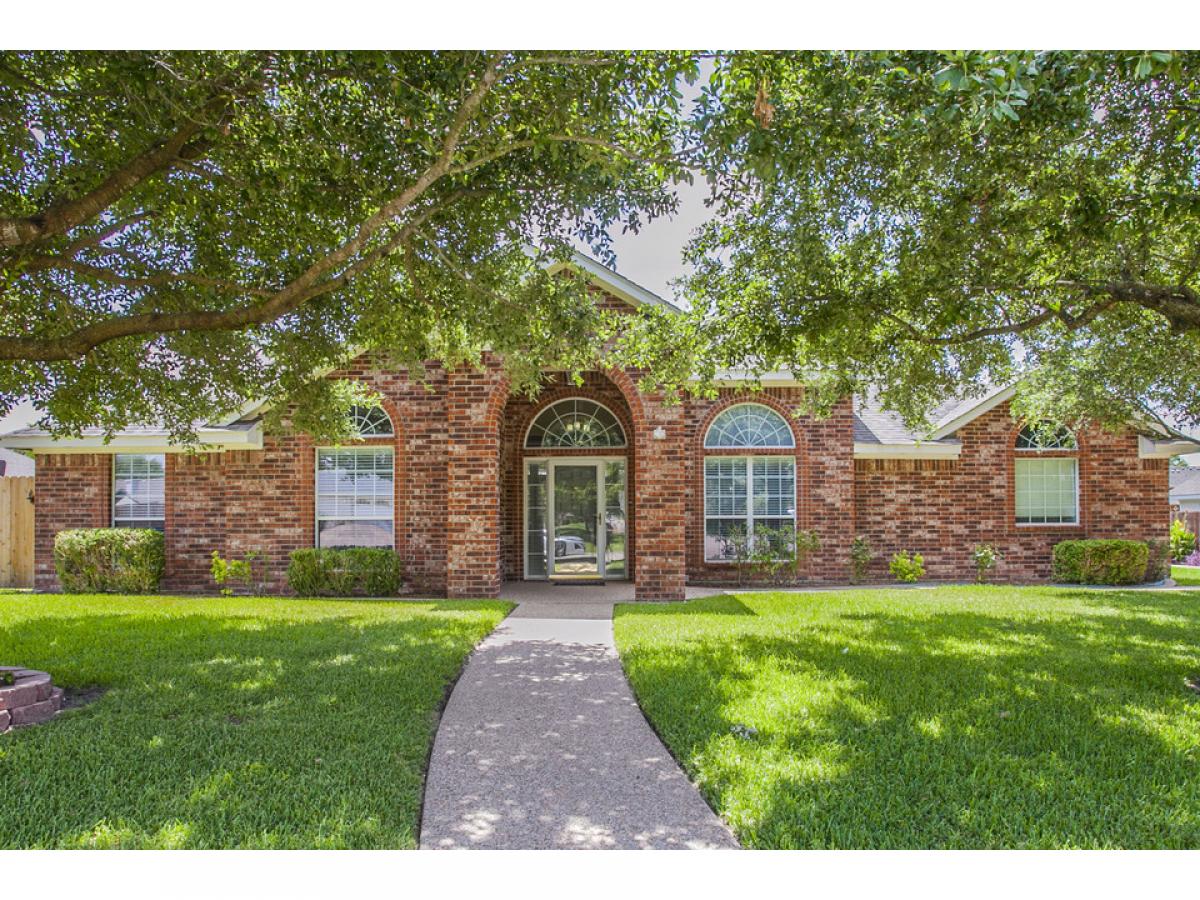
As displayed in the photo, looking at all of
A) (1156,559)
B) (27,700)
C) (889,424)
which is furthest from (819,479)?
(27,700)

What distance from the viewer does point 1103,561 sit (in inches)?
529

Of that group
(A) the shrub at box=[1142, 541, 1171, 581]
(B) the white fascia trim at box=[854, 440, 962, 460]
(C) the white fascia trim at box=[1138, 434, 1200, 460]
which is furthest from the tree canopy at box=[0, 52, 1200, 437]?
(A) the shrub at box=[1142, 541, 1171, 581]

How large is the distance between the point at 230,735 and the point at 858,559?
11329 millimetres

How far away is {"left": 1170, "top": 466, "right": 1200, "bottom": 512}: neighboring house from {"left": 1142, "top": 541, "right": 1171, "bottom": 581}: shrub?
1627cm

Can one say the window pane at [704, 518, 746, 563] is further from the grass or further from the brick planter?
the brick planter

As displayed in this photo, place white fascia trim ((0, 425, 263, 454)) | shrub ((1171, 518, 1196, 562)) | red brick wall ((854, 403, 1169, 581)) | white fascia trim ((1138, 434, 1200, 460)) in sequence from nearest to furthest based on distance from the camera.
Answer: white fascia trim ((0, 425, 263, 454)) < white fascia trim ((1138, 434, 1200, 460)) < red brick wall ((854, 403, 1169, 581)) < shrub ((1171, 518, 1196, 562))

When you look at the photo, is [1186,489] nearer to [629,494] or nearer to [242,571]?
[629,494]

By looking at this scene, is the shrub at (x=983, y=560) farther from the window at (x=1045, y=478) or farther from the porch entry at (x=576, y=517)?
the porch entry at (x=576, y=517)

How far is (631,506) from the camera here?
44.8 feet

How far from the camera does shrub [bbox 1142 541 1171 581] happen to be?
44.9 ft

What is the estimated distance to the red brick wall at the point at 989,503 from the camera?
13461 millimetres

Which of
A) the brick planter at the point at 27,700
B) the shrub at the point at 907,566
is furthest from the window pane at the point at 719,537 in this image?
the brick planter at the point at 27,700

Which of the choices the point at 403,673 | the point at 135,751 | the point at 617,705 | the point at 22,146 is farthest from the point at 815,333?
the point at 22,146

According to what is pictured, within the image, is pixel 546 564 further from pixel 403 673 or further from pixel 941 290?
pixel 941 290
